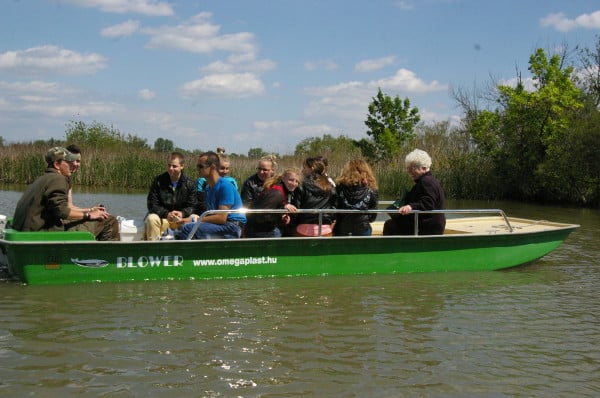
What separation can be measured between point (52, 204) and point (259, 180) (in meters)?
3.22

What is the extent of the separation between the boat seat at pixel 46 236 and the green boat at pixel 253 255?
11 mm

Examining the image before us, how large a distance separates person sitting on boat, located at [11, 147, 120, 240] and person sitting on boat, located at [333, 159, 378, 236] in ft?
10.5

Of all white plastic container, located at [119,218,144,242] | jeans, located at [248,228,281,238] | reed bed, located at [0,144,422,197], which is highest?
reed bed, located at [0,144,422,197]

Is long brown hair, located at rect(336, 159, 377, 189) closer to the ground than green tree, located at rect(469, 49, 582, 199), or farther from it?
closer to the ground

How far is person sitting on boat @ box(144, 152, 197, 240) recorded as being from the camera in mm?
9250

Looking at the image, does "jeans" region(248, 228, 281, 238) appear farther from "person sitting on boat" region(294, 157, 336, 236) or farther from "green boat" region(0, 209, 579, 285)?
"person sitting on boat" region(294, 157, 336, 236)

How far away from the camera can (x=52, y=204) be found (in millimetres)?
7469

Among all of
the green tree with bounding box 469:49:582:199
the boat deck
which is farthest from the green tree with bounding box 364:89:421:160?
the boat deck

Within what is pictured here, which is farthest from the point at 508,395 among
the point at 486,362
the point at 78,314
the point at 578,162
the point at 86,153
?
the point at 86,153

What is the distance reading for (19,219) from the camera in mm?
7574

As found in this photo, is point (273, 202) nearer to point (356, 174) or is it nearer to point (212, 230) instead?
point (212, 230)

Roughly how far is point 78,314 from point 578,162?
26236 mm

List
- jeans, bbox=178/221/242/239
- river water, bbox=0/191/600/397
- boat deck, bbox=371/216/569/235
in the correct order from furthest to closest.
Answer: boat deck, bbox=371/216/569/235 → jeans, bbox=178/221/242/239 → river water, bbox=0/191/600/397

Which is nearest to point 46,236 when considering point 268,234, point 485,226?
point 268,234
